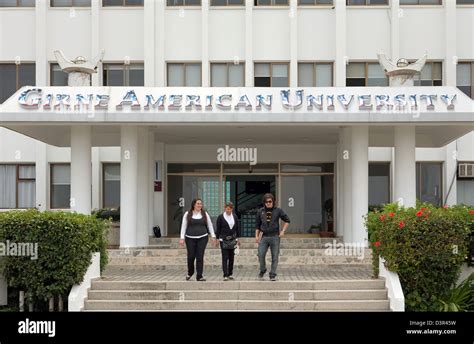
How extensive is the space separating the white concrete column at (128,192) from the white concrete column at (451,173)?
36.8ft

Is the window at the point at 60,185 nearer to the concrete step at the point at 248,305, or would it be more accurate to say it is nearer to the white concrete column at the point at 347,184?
the white concrete column at the point at 347,184

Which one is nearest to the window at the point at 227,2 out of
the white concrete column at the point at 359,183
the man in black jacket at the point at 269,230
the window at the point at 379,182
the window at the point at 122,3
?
the window at the point at 122,3

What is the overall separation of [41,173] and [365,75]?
11605mm

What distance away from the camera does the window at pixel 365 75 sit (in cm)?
2414

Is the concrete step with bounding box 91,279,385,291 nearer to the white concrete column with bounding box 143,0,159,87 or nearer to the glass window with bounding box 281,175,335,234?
the glass window with bounding box 281,175,335,234

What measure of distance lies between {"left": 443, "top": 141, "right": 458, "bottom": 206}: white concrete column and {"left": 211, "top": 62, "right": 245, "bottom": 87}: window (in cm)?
742

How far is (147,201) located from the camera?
66.9 ft

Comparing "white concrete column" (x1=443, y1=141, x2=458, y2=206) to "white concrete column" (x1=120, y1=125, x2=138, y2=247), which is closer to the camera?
"white concrete column" (x1=120, y1=125, x2=138, y2=247)

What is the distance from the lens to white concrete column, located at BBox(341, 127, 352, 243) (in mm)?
19188

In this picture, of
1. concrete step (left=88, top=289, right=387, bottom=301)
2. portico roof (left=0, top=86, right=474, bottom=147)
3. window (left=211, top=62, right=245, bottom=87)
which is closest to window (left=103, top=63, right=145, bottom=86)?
window (left=211, top=62, right=245, bottom=87)

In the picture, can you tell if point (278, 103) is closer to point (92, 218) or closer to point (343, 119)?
point (343, 119)
